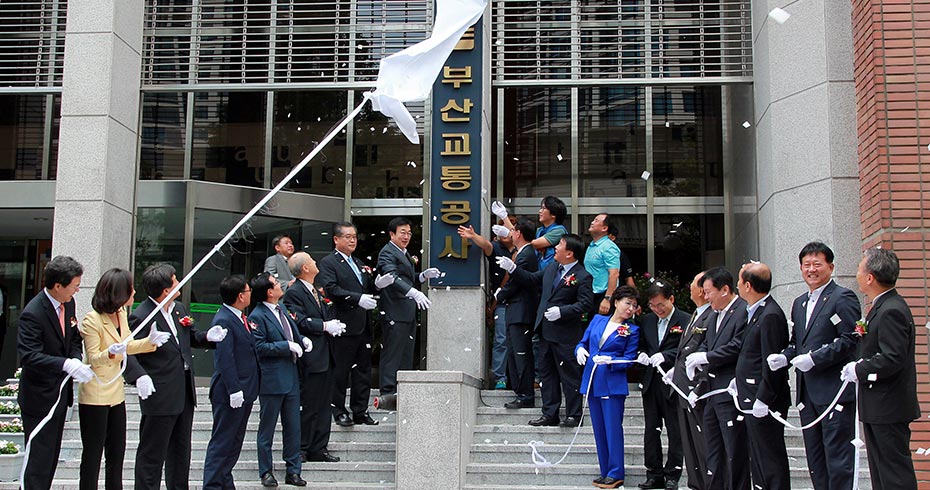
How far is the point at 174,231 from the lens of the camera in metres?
13.0

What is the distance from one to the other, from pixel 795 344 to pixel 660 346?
171 centimetres

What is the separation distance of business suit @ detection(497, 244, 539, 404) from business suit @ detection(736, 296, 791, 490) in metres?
2.89

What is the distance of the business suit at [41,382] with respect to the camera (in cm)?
686

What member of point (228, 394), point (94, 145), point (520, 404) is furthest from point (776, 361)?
point (94, 145)

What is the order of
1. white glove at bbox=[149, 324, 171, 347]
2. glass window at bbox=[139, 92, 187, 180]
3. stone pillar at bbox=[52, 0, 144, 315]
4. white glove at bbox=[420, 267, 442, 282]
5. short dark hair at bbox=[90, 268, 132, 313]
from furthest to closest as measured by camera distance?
glass window at bbox=[139, 92, 187, 180] → stone pillar at bbox=[52, 0, 144, 315] → white glove at bbox=[420, 267, 442, 282] → white glove at bbox=[149, 324, 171, 347] → short dark hair at bbox=[90, 268, 132, 313]

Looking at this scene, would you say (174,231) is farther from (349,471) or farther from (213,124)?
(349,471)

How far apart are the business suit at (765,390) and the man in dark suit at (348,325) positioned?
142 inches

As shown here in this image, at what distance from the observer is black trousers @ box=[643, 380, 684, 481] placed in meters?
8.45

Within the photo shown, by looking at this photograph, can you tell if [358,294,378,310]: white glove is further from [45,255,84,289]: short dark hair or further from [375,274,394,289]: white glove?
[45,255,84,289]: short dark hair

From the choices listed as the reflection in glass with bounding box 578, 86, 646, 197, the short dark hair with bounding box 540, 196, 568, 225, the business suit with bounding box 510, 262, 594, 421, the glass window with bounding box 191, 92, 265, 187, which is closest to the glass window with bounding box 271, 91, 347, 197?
the glass window with bounding box 191, 92, 265, 187

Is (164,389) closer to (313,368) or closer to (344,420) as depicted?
(313,368)

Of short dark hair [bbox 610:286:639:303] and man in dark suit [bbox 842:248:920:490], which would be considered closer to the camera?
man in dark suit [bbox 842:248:920:490]

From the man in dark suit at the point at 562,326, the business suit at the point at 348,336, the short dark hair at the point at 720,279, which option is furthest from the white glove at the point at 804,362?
the business suit at the point at 348,336

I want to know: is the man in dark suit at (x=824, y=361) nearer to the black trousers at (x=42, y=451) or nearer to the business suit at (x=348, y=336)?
the business suit at (x=348, y=336)
